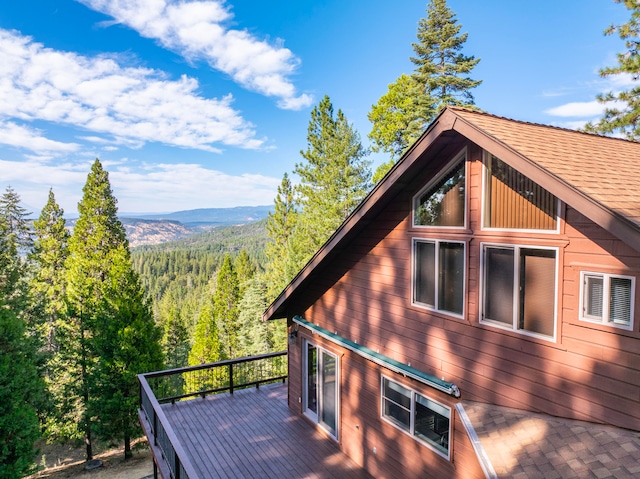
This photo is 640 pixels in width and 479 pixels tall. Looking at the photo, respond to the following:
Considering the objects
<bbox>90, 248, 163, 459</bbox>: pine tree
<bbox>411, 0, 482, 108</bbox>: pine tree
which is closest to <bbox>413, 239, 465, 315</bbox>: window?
<bbox>90, 248, 163, 459</bbox>: pine tree

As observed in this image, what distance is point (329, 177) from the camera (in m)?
22.2

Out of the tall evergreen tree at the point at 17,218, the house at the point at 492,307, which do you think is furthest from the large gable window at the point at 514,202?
the tall evergreen tree at the point at 17,218

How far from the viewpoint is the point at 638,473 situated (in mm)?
2717

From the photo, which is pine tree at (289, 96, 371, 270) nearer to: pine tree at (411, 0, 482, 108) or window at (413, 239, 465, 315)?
pine tree at (411, 0, 482, 108)

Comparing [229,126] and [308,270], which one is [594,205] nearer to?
[308,270]

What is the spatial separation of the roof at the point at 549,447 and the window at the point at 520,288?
0.85 m

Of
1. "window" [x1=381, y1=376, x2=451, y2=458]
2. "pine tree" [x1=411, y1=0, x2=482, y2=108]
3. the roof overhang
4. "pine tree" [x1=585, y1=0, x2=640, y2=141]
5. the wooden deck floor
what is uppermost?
"pine tree" [x1=411, y1=0, x2=482, y2=108]

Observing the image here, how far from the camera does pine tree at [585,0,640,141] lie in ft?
44.0

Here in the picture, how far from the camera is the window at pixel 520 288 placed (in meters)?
3.65

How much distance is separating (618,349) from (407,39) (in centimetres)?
2241

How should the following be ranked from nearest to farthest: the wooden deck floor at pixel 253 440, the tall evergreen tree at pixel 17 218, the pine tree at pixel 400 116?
1. the wooden deck floor at pixel 253 440
2. the pine tree at pixel 400 116
3. the tall evergreen tree at pixel 17 218

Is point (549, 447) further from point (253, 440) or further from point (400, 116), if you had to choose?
point (400, 116)

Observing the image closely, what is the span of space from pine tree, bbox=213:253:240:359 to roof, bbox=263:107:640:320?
2670 centimetres

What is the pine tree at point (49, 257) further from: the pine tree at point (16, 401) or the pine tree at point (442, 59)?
the pine tree at point (442, 59)
